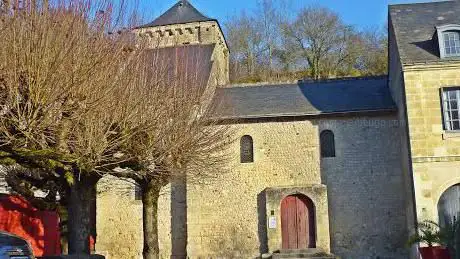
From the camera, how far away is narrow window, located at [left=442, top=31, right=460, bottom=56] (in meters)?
17.5

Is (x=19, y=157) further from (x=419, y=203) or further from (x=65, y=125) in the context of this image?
(x=419, y=203)

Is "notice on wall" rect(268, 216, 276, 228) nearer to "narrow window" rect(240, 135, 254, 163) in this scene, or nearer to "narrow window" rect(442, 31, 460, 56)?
"narrow window" rect(240, 135, 254, 163)

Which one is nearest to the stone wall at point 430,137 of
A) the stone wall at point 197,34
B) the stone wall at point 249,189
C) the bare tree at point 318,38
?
the stone wall at point 249,189

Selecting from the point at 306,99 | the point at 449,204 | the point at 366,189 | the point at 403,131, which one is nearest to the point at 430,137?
the point at 403,131

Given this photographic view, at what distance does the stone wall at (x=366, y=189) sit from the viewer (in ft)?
63.3

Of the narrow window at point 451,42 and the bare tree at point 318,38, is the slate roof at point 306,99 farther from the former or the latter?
the bare tree at point 318,38

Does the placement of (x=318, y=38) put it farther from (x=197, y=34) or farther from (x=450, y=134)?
(x=450, y=134)

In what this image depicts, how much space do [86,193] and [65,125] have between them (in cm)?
233

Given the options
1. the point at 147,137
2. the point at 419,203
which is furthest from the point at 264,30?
the point at 147,137

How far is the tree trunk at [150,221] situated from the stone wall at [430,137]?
8.05 metres

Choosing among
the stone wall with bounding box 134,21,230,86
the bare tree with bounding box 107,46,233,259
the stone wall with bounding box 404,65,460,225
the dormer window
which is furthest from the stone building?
the stone wall with bounding box 134,21,230,86

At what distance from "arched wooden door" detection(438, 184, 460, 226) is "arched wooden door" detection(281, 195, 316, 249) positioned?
4.60 m

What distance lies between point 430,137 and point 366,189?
351 centimetres

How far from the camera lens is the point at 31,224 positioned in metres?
16.8
